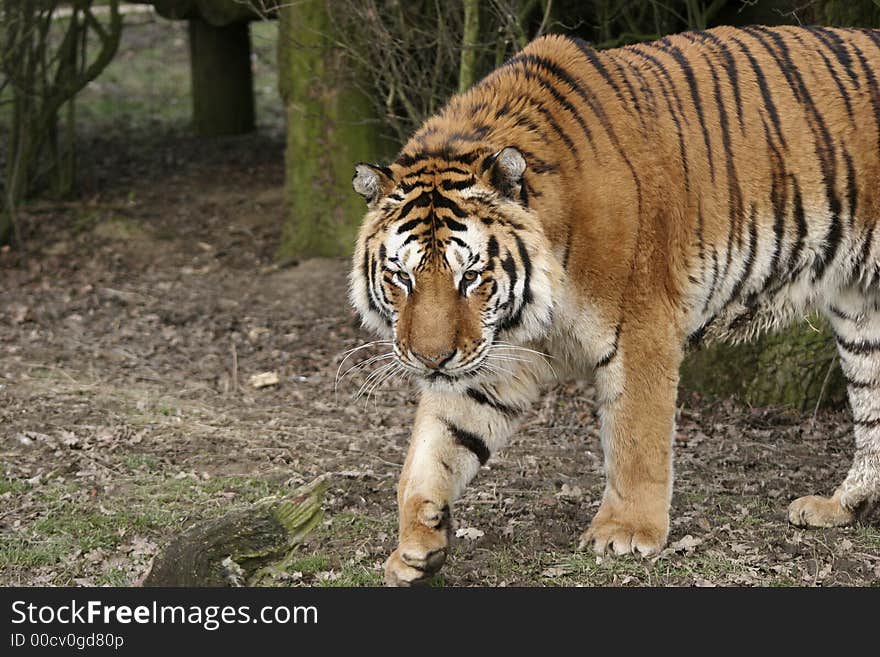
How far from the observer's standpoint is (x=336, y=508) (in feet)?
16.9

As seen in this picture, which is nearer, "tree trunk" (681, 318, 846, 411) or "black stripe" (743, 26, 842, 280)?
"black stripe" (743, 26, 842, 280)

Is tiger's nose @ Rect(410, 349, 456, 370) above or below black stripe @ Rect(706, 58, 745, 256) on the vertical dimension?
below

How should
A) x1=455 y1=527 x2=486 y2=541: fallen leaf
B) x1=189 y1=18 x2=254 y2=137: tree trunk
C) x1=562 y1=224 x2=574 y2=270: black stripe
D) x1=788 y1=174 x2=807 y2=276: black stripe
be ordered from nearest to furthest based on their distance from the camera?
x1=562 y1=224 x2=574 y2=270: black stripe, x1=788 y1=174 x2=807 y2=276: black stripe, x1=455 y1=527 x2=486 y2=541: fallen leaf, x1=189 y1=18 x2=254 y2=137: tree trunk

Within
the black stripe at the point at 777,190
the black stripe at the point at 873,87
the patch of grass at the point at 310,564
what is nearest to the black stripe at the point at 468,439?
the patch of grass at the point at 310,564

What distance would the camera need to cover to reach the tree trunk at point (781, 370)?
6.64 meters

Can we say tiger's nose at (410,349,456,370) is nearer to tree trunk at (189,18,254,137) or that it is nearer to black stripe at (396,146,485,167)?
black stripe at (396,146,485,167)

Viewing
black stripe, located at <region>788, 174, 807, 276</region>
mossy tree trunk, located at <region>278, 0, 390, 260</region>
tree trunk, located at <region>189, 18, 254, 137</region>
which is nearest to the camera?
black stripe, located at <region>788, 174, 807, 276</region>

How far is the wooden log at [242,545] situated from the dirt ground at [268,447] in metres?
0.42

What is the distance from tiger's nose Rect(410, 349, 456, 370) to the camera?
13.0 feet

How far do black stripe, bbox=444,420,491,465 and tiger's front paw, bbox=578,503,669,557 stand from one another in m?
0.53

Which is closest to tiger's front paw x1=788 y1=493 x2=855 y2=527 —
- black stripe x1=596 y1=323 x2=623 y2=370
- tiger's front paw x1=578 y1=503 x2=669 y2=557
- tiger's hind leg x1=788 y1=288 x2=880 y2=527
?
tiger's hind leg x1=788 y1=288 x2=880 y2=527

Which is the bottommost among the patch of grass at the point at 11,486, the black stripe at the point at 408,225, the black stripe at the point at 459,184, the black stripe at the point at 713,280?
the patch of grass at the point at 11,486

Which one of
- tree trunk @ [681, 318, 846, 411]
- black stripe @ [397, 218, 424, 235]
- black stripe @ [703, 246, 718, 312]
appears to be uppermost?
black stripe @ [397, 218, 424, 235]

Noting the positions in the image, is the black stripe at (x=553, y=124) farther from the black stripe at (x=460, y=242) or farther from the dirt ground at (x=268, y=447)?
the dirt ground at (x=268, y=447)
